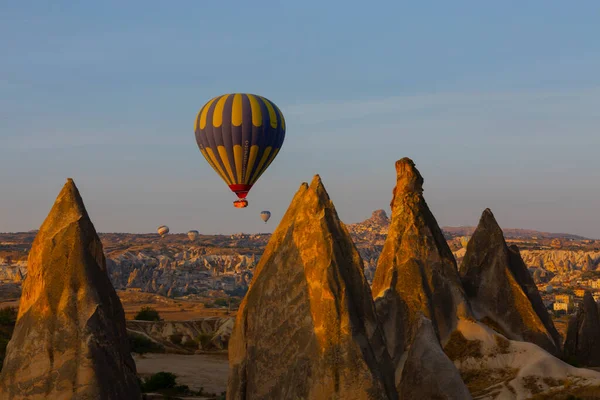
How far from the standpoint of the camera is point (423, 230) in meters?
31.1

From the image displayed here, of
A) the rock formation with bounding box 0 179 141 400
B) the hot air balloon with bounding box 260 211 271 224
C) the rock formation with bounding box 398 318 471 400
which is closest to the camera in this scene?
the rock formation with bounding box 0 179 141 400

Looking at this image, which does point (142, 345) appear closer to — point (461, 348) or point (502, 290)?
point (502, 290)

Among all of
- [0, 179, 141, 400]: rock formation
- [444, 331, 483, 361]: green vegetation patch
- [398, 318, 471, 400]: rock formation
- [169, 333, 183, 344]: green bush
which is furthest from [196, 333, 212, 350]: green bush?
[0, 179, 141, 400]: rock formation

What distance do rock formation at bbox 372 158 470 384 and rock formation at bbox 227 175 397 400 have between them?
14180 mm

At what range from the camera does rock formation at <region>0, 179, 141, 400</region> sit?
44.2 feet

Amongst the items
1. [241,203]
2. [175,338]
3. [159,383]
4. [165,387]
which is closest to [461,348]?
[165,387]

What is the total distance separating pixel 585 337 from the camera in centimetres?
3428

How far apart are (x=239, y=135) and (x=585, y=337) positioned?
2332cm

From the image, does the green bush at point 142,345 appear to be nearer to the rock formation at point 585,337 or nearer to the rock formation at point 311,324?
the rock formation at point 585,337

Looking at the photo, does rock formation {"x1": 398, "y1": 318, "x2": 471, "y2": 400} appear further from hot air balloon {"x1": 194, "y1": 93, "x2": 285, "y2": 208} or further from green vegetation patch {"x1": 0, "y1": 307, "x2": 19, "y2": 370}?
hot air balloon {"x1": 194, "y1": 93, "x2": 285, "y2": 208}

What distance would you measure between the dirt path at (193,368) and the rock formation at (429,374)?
51.1 feet

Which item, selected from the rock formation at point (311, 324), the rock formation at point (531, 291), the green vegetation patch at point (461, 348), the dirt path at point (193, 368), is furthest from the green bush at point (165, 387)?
the rock formation at point (311, 324)

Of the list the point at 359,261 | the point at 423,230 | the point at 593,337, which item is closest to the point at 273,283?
the point at 359,261

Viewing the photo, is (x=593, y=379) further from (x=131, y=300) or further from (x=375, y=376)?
(x=131, y=300)
